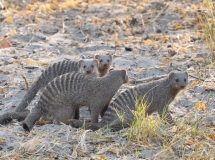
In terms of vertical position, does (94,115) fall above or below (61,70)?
below

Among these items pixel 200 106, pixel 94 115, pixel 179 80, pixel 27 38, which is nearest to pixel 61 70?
pixel 94 115

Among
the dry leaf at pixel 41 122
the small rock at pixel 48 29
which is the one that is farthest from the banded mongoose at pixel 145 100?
the small rock at pixel 48 29

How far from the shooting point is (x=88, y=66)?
4.85m

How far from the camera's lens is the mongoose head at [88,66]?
15.8ft

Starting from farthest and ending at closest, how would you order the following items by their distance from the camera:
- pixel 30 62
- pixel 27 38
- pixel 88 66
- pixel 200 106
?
pixel 27 38, pixel 30 62, pixel 88 66, pixel 200 106

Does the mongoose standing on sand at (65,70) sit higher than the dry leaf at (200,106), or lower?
higher

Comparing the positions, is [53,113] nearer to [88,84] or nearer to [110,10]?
[88,84]

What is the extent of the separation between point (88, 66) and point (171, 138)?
3.80 feet

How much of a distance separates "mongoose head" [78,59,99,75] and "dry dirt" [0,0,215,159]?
0.33 m

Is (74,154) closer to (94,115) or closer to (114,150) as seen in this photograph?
(114,150)

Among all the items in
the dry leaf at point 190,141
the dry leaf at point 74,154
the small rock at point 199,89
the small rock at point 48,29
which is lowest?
the dry leaf at point 74,154

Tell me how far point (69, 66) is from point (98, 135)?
122 cm

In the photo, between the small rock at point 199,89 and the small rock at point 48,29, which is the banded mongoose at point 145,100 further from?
the small rock at point 48,29

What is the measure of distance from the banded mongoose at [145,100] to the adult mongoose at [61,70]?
1.61 ft
